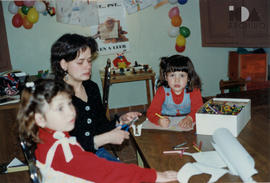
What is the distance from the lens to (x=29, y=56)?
13.3ft

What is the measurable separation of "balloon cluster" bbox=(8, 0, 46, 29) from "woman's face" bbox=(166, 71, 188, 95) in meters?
2.59

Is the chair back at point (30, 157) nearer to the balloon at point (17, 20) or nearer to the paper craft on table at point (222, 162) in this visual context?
the paper craft on table at point (222, 162)

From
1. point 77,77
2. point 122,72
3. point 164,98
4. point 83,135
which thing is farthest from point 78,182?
point 122,72

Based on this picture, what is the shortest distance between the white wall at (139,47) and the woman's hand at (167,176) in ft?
10.8

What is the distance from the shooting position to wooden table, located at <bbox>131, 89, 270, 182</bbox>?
1061mm

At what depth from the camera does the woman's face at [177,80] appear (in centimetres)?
194

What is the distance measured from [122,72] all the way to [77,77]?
2.33m

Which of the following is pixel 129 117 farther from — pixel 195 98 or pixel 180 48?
pixel 180 48

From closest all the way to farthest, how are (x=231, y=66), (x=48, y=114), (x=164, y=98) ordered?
1. (x=48, y=114)
2. (x=164, y=98)
3. (x=231, y=66)

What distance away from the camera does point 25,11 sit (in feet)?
12.6

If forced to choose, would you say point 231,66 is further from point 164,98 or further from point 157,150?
point 157,150

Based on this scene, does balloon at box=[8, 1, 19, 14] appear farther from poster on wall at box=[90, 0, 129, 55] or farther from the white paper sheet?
the white paper sheet

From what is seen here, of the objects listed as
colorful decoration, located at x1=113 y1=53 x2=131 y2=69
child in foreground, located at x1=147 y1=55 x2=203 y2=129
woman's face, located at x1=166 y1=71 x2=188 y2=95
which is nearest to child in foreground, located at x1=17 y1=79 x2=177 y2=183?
child in foreground, located at x1=147 y1=55 x2=203 y2=129

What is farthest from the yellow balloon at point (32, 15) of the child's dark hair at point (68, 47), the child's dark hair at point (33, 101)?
the child's dark hair at point (33, 101)
